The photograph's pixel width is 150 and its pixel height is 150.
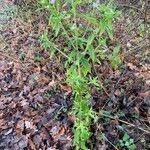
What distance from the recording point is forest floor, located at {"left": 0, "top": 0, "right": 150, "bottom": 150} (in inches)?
154

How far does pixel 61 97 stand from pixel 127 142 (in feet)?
3.91

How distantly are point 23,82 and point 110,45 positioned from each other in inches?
57.6

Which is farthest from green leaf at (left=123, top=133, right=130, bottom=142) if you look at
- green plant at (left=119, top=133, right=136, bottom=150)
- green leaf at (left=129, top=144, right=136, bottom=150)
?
green leaf at (left=129, top=144, right=136, bottom=150)

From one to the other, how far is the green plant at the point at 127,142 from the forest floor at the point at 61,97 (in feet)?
0.11

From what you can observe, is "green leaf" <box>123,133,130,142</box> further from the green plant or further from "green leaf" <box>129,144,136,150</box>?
"green leaf" <box>129,144,136,150</box>

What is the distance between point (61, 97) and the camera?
4.50 meters

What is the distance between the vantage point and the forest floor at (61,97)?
12.8 ft

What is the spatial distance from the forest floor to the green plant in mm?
33

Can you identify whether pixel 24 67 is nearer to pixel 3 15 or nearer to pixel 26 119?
pixel 26 119

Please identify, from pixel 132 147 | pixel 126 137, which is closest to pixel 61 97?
pixel 126 137

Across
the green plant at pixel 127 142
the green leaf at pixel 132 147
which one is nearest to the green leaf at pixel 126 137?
the green plant at pixel 127 142

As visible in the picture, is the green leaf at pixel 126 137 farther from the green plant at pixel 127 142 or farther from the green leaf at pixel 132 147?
the green leaf at pixel 132 147

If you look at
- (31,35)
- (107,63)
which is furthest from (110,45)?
(31,35)

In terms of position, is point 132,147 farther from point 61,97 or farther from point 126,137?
point 61,97
